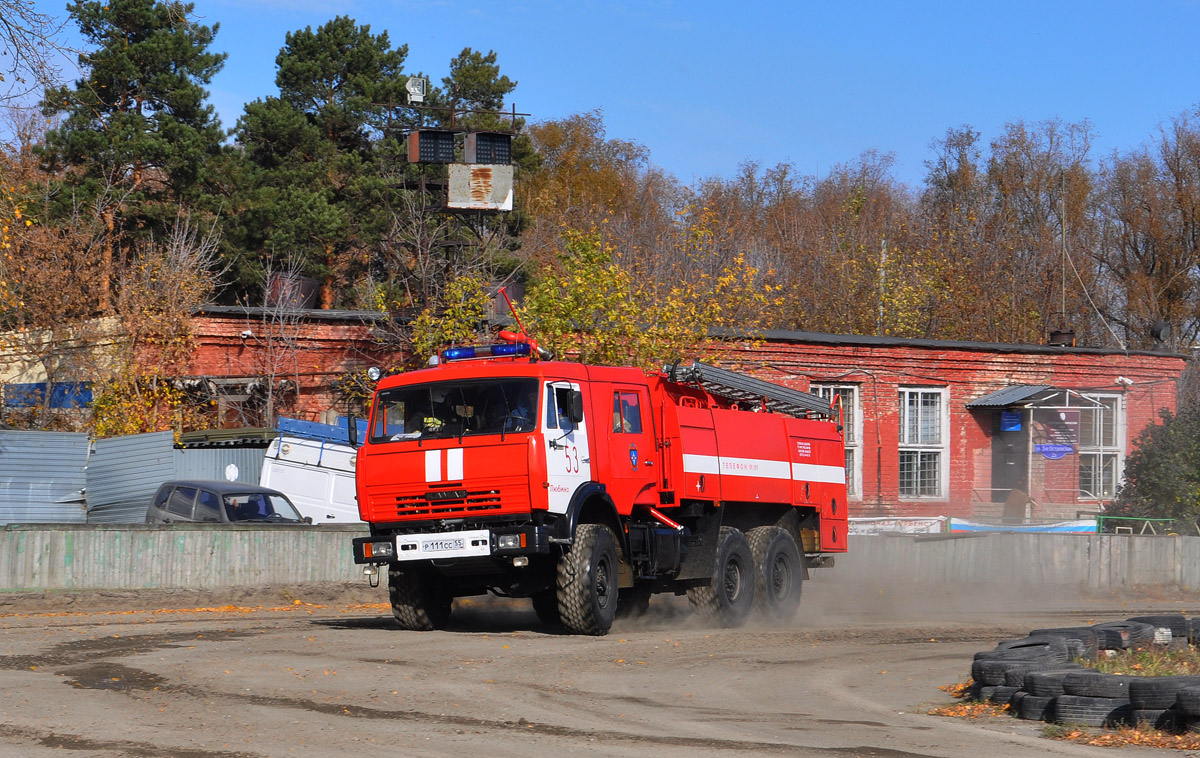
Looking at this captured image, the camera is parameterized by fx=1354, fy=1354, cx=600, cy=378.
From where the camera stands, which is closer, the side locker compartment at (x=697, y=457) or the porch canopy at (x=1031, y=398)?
the side locker compartment at (x=697, y=457)

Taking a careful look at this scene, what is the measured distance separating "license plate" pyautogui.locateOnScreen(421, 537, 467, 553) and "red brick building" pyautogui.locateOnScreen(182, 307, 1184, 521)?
21069 mm

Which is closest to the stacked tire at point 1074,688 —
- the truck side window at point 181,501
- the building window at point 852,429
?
the truck side window at point 181,501

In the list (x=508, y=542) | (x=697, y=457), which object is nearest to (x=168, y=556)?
(x=508, y=542)

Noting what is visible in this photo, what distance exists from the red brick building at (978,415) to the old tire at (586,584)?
21729mm

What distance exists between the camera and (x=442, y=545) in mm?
14750

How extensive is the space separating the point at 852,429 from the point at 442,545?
24.9 metres

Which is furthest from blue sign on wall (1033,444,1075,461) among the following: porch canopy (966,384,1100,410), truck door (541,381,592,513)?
truck door (541,381,592,513)

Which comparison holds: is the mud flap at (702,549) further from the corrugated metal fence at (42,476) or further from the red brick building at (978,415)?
the red brick building at (978,415)

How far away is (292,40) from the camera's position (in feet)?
169

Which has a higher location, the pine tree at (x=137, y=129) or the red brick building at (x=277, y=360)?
the pine tree at (x=137, y=129)

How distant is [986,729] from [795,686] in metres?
2.35

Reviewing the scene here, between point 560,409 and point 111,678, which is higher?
point 560,409

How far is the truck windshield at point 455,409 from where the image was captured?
14.9 metres

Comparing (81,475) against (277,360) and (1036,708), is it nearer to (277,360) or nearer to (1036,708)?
(277,360)
